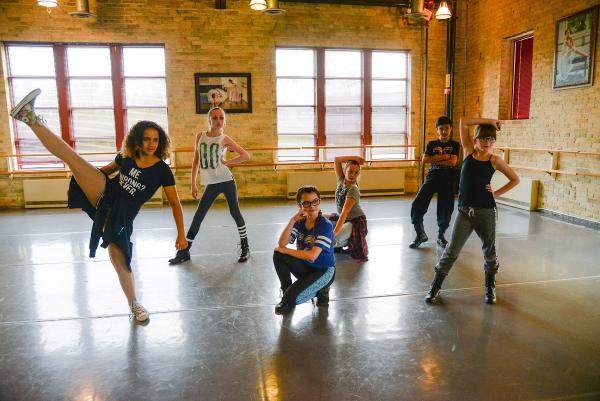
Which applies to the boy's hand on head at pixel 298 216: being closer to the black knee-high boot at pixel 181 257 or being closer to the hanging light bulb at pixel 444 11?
the black knee-high boot at pixel 181 257

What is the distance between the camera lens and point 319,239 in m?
3.16

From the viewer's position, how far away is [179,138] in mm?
9000

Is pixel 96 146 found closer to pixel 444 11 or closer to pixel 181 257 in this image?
pixel 181 257

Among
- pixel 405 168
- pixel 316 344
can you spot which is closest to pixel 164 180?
pixel 316 344

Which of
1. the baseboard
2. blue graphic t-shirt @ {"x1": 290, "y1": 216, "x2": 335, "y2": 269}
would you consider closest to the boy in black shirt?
blue graphic t-shirt @ {"x1": 290, "y1": 216, "x2": 335, "y2": 269}

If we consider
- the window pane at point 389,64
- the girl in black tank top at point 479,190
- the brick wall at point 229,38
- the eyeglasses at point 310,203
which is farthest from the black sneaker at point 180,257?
the window pane at point 389,64

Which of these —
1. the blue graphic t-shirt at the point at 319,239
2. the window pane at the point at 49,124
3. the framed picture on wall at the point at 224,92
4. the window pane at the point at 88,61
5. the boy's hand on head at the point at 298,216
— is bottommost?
the blue graphic t-shirt at the point at 319,239

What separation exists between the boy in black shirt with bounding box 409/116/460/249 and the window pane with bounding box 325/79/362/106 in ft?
16.1

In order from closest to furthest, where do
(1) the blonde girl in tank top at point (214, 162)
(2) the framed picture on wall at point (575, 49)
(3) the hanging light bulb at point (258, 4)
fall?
1. (1) the blonde girl in tank top at point (214, 162)
2. (2) the framed picture on wall at point (575, 49)
3. (3) the hanging light bulb at point (258, 4)

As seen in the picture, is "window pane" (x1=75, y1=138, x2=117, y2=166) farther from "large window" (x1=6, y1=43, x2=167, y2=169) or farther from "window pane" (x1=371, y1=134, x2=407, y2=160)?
"window pane" (x1=371, y1=134, x2=407, y2=160)

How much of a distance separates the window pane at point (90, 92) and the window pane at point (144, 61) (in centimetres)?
51

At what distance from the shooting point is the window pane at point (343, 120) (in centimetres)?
971

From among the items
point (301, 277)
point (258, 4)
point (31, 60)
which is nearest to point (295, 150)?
point (258, 4)

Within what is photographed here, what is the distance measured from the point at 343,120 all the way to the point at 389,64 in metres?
1.61
